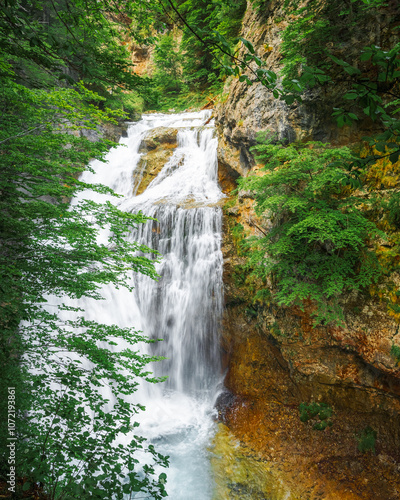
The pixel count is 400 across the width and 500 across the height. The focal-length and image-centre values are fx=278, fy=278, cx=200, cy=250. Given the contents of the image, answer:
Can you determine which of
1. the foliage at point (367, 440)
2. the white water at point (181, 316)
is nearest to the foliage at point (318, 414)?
the foliage at point (367, 440)

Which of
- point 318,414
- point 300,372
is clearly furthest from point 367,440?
point 300,372

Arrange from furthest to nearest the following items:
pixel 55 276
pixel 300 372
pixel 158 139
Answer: pixel 158 139 < pixel 300 372 < pixel 55 276

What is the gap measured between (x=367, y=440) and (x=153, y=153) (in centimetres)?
1328

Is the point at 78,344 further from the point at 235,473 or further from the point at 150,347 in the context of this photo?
the point at 150,347

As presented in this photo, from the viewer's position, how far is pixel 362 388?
525 centimetres

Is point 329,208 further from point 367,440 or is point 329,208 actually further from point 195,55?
point 195,55

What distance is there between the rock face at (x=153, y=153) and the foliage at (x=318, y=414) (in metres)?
10.3

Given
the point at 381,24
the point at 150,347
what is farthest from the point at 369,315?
the point at 150,347

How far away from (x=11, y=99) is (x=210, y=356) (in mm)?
7290

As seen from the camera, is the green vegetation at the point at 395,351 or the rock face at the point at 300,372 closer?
the green vegetation at the point at 395,351

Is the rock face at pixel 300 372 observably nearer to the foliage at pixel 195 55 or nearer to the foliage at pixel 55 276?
the foliage at pixel 195 55

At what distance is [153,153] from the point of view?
548 inches

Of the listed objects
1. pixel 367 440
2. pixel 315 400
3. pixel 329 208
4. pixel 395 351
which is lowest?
pixel 367 440

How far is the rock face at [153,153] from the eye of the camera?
13.0 m
